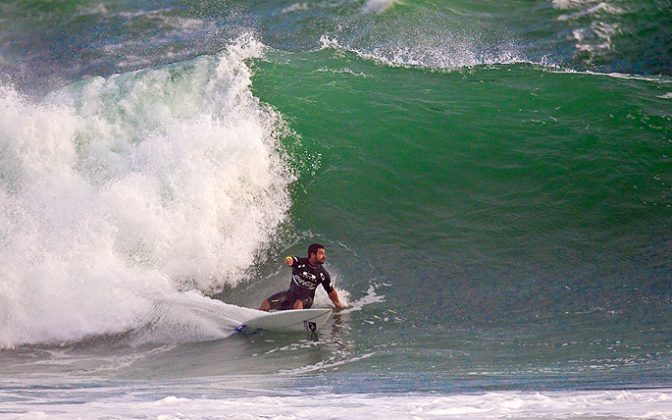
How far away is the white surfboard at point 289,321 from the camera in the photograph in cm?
962

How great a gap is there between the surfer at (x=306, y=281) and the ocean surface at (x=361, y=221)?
1.12 feet

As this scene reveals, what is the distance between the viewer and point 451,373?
26.2ft

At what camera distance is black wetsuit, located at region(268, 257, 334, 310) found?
10.3 meters

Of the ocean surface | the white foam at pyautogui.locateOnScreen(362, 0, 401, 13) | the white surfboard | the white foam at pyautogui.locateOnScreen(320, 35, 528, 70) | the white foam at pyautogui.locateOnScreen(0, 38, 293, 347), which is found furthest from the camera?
the white foam at pyautogui.locateOnScreen(362, 0, 401, 13)

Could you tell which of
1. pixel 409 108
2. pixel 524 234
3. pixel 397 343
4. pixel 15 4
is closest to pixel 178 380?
pixel 397 343

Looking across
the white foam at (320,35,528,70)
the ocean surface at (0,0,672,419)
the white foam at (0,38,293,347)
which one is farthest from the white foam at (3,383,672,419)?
the white foam at (320,35,528,70)

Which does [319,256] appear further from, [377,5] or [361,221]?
[377,5]

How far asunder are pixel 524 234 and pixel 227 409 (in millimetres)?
6419

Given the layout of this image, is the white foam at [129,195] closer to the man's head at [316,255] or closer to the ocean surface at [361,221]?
the ocean surface at [361,221]

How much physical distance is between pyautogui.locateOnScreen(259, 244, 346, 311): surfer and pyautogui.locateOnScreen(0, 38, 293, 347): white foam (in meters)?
0.92

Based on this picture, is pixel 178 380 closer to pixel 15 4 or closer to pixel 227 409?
pixel 227 409

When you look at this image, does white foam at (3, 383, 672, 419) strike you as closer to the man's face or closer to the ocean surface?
the ocean surface

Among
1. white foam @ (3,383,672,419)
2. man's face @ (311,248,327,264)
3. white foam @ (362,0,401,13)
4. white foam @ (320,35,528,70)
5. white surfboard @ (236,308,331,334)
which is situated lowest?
white surfboard @ (236,308,331,334)

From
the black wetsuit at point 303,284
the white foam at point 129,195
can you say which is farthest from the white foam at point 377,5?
the black wetsuit at point 303,284
